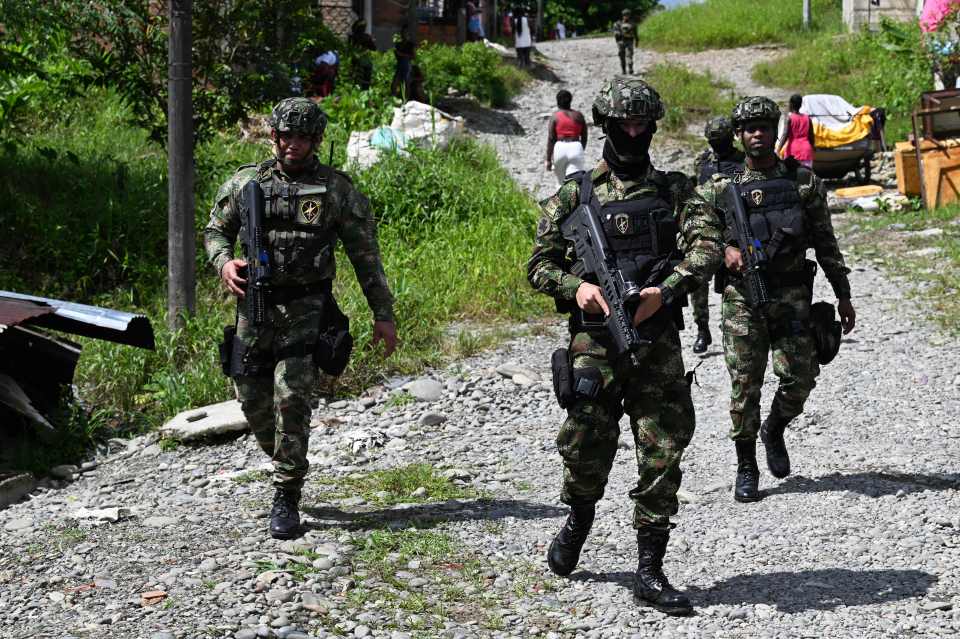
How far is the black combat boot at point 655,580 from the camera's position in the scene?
4277mm

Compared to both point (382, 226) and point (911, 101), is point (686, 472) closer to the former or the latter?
point (382, 226)

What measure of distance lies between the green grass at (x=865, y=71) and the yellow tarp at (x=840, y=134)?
2.32m

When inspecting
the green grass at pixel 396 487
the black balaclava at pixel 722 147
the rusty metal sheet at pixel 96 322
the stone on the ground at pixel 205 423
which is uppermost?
the black balaclava at pixel 722 147

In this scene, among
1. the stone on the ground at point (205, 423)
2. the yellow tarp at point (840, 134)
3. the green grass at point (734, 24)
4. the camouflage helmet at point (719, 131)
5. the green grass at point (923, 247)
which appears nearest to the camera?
the stone on the ground at point (205, 423)

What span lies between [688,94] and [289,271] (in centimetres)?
1863

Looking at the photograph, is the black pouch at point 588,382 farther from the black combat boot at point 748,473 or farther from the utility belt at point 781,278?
the black combat boot at point 748,473

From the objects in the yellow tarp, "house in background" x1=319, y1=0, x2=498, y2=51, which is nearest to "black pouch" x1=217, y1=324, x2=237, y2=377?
the yellow tarp

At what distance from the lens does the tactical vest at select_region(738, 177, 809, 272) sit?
18.0ft

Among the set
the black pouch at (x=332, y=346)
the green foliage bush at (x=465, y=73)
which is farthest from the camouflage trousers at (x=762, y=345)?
the green foliage bush at (x=465, y=73)

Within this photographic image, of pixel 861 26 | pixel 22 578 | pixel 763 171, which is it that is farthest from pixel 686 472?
pixel 861 26

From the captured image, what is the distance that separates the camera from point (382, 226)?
12016mm

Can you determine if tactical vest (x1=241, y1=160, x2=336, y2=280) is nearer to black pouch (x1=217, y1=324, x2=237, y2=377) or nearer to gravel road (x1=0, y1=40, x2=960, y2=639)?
black pouch (x1=217, y1=324, x2=237, y2=377)

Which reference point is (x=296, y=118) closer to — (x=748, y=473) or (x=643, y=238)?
(x=643, y=238)

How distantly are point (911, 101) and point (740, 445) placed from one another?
16.1 metres
